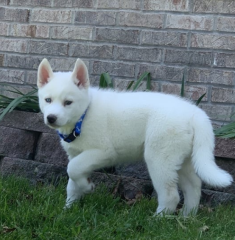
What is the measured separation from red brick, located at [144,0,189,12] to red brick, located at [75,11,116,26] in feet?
1.52

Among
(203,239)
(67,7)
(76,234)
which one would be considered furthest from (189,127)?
(67,7)

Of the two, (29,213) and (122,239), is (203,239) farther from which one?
(29,213)

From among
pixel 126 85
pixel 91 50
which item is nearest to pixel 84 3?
pixel 91 50

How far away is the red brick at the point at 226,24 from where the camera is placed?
6277mm

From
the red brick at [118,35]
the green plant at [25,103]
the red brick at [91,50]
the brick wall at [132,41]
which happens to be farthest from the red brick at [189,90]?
the green plant at [25,103]

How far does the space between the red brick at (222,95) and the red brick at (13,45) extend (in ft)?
8.59

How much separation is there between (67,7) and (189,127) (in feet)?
Result: 10.3

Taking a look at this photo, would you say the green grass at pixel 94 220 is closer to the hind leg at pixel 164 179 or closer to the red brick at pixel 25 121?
the hind leg at pixel 164 179

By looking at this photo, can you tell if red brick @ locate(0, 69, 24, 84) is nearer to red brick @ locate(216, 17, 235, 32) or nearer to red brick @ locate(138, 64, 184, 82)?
red brick @ locate(138, 64, 184, 82)

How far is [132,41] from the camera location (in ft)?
22.0

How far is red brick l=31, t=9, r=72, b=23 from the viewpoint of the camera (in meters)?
7.05

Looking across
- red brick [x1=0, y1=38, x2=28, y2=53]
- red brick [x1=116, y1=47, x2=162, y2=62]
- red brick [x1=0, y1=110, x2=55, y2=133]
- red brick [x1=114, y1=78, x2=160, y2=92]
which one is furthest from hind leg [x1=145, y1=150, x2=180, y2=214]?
red brick [x1=0, y1=38, x2=28, y2=53]

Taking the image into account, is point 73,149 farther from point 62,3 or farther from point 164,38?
point 62,3

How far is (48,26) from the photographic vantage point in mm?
7145
